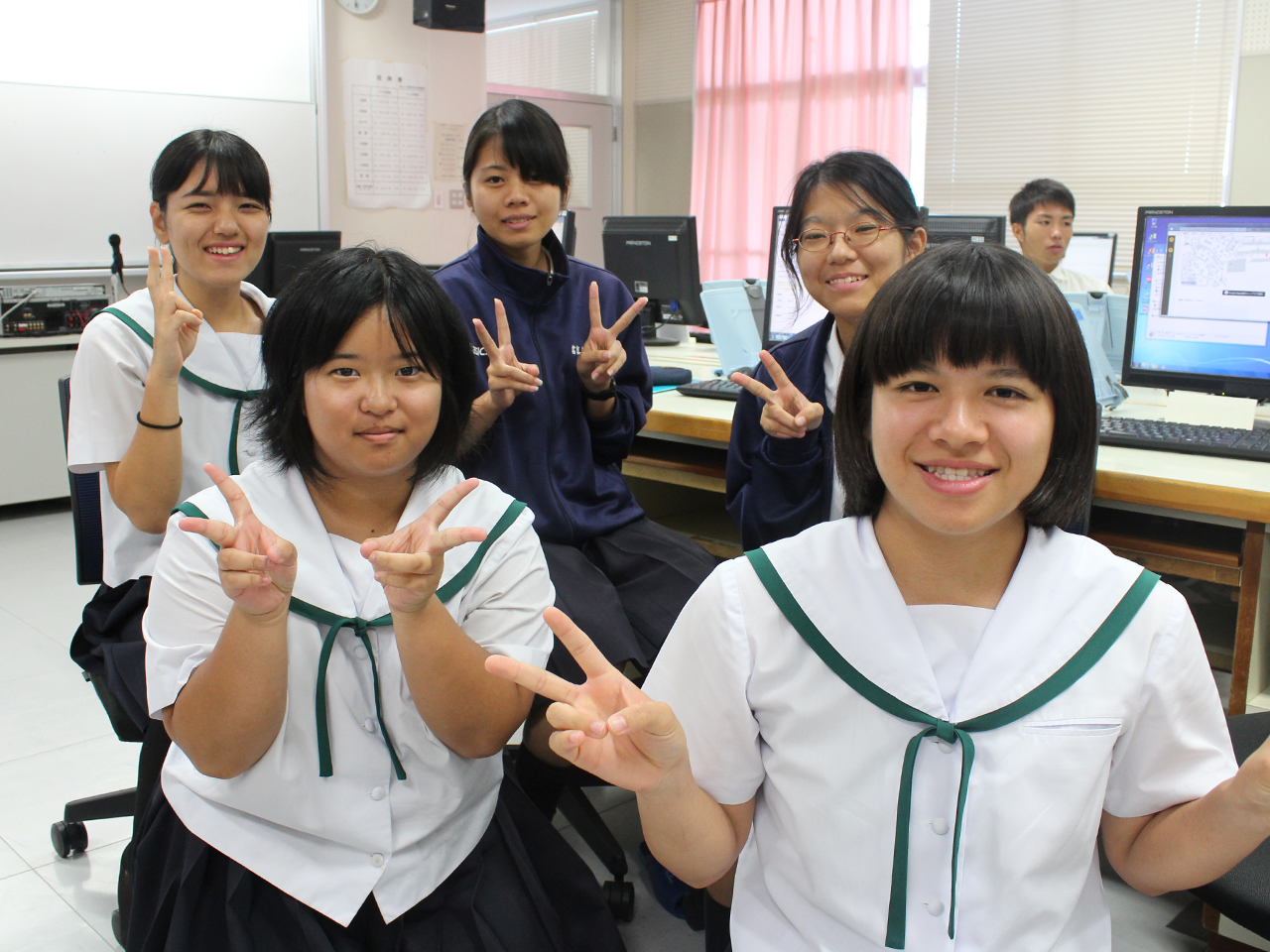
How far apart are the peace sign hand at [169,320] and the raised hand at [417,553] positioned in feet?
2.55

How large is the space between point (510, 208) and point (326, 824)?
1165mm

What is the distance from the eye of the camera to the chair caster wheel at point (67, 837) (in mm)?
1923

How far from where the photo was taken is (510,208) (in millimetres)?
Result: 1903

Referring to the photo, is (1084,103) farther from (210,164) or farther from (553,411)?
(210,164)

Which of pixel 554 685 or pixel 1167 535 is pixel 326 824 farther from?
pixel 1167 535

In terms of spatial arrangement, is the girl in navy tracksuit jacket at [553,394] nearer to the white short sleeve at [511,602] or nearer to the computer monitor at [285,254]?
the white short sleeve at [511,602]

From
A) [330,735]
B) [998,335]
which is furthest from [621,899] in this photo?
[998,335]

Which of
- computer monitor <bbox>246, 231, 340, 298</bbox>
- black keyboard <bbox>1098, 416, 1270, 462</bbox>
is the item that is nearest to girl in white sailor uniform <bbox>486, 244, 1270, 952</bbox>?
black keyboard <bbox>1098, 416, 1270, 462</bbox>

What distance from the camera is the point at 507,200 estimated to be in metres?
1.90

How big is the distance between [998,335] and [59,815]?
2072mm

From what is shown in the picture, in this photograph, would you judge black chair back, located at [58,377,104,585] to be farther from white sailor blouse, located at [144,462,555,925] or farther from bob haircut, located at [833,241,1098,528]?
bob haircut, located at [833,241,1098,528]

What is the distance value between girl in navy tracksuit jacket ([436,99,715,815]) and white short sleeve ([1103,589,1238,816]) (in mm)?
913

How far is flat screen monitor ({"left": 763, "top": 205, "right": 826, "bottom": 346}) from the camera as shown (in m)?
2.76

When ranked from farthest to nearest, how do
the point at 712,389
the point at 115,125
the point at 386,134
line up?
the point at 386,134
the point at 115,125
the point at 712,389
